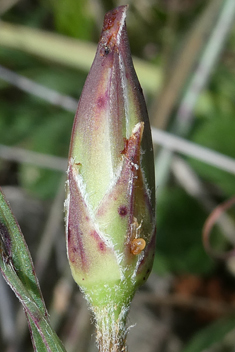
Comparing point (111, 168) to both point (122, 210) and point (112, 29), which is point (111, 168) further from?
point (112, 29)

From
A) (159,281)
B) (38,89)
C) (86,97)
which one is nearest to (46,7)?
(38,89)

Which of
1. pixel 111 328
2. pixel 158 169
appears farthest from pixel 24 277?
pixel 158 169

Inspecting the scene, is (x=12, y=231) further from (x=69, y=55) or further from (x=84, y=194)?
(x=69, y=55)

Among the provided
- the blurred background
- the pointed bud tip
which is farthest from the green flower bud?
the blurred background

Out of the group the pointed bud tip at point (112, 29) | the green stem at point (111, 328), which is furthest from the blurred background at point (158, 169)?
the pointed bud tip at point (112, 29)

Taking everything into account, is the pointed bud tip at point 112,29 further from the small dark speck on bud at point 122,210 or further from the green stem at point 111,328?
the green stem at point 111,328

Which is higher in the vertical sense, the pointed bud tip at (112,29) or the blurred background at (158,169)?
the pointed bud tip at (112,29)
